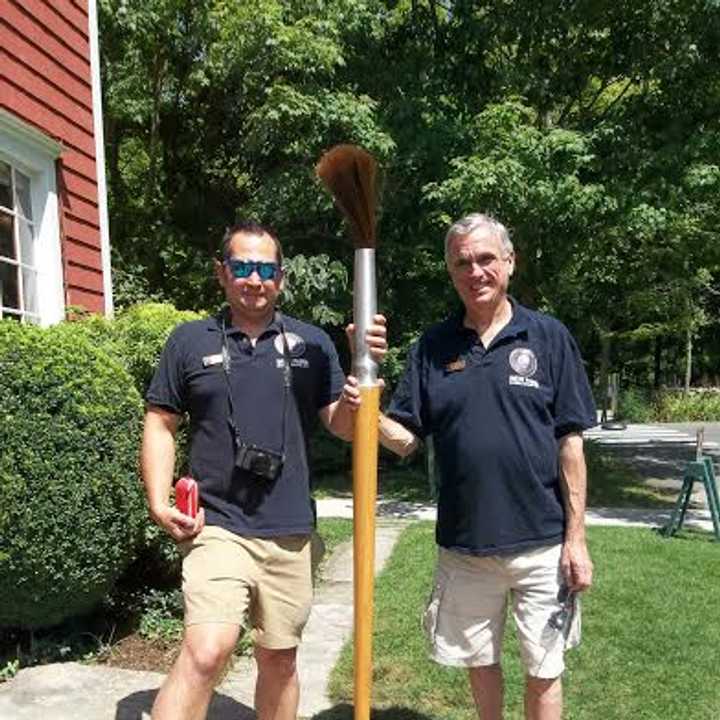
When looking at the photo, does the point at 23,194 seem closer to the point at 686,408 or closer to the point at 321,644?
the point at 321,644

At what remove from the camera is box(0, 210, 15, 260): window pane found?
622 centimetres

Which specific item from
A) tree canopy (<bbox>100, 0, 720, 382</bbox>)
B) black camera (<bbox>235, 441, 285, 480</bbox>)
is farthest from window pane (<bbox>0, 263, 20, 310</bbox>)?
tree canopy (<bbox>100, 0, 720, 382</bbox>)

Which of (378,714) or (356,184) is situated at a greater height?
(356,184)

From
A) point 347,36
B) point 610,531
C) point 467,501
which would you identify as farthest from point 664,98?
point 467,501

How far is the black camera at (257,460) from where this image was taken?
2861mm

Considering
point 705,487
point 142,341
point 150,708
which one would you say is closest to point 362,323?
point 150,708

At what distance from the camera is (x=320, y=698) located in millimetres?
4008

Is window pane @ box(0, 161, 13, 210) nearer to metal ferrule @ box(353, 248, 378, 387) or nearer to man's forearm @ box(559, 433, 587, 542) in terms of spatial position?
metal ferrule @ box(353, 248, 378, 387)

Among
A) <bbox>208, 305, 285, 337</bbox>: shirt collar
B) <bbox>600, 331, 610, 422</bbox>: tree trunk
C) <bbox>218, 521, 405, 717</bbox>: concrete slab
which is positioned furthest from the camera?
<bbox>600, 331, 610, 422</bbox>: tree trunk

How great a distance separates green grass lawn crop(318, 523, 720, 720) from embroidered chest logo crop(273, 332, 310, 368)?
162cm

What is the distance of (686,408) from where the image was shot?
98.9 feet

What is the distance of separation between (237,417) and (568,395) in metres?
1.03

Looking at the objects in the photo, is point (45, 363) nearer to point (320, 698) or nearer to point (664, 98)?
point (320, 698)

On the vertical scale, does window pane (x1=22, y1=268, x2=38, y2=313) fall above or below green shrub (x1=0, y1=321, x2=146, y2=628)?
above
